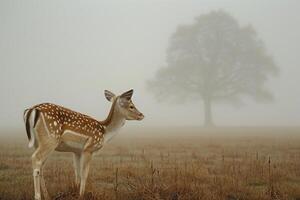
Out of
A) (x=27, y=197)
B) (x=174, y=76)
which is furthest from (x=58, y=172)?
(x=174, y=76)

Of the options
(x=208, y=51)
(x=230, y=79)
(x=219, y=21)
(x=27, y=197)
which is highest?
(x=219, y=21)

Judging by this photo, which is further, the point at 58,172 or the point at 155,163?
the point at 155,163

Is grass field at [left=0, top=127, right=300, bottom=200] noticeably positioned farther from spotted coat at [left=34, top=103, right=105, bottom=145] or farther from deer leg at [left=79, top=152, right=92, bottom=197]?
spotted coat at [left=34, top=103, right=105, bottom=145]

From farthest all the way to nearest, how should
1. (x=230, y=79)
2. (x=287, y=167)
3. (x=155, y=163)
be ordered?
(x=230, y=79) < (x=155, y=163) < (x=287, y=167)

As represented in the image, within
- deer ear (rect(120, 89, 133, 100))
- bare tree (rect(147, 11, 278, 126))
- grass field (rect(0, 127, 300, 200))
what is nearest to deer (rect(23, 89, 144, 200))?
deer ear (rect(120, 89, 133, 100))

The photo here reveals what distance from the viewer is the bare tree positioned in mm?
37406

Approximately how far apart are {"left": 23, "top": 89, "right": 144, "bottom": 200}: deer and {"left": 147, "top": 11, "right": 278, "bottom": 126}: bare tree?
99.6 feet

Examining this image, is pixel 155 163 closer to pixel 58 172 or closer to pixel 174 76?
pixel 58 172

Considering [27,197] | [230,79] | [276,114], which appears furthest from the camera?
[276,114]

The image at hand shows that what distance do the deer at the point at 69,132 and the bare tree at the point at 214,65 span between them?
30354 millimetres

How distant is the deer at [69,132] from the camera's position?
218 inches

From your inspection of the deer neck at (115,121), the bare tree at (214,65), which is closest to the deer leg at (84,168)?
the deer neck at (115,121)

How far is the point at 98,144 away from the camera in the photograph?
603 cm

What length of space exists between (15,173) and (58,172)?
3.25ft
